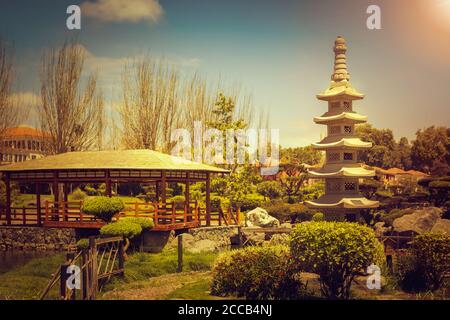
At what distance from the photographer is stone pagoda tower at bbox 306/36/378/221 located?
80.9ft

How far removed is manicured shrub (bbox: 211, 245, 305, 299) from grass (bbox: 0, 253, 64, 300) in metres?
4.05

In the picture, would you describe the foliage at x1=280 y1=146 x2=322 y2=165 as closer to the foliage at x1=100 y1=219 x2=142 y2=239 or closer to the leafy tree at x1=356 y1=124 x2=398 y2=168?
the leafy tree at x1=356 y1=124 x2=398 y2=168

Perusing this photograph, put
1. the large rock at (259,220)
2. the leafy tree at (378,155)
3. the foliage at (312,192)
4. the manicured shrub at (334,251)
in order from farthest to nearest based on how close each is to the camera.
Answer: the leafy tree at (378,155), the foliage at (312,192), the large rock at (259,220), the manicured shrub at (334,251)

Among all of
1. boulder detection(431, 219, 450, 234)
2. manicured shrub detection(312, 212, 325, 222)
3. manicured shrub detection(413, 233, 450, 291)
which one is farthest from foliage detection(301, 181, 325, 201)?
manicured shrub detection(413, 233, 450, 291)

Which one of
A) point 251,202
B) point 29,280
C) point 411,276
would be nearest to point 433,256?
→ point 411,276

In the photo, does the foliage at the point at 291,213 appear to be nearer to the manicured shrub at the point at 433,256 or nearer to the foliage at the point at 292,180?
the foliage at the point at 292,180

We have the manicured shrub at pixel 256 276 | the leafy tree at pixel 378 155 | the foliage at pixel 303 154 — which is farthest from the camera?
the leafy tree at pixel 378 155

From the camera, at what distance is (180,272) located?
16562mm

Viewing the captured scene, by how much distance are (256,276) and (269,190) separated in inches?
828

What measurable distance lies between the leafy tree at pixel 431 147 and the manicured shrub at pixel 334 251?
22.5 meters

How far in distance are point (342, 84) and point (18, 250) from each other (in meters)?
15.6

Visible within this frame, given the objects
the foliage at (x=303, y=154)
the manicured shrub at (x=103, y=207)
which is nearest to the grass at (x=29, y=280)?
the manicured shrub at (x=103, y=207)

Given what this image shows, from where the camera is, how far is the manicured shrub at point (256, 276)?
42.1 feet

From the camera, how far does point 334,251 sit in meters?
12.5
